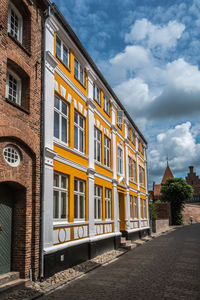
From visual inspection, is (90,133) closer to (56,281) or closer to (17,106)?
(17,106)

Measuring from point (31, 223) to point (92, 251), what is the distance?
5.30m

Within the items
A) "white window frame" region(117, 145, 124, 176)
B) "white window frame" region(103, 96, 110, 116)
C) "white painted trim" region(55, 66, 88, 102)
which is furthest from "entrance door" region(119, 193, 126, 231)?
"white painted trim" region(55, 66, 88, 102)

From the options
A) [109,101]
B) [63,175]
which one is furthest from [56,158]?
[109,101]

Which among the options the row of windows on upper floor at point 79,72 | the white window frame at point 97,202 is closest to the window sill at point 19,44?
the row of windows on upper floor at point 79,72

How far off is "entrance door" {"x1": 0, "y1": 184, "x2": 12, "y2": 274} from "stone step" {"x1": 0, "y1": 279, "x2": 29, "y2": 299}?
0.49m

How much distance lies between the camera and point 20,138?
9102 millimetres

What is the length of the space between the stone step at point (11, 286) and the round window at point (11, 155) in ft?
10.1

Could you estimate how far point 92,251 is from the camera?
13.9m

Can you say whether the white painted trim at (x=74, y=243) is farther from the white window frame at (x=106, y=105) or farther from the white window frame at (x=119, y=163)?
the white window frame at (x=106, y=105)

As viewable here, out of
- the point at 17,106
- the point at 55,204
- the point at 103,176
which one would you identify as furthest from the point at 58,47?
the point at 103,176

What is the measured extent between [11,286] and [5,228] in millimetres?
1585

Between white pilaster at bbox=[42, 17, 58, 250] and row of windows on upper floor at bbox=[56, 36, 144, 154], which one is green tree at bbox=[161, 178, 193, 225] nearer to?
row of windows on upper floor at bbox=[56, 36, 144, 154]

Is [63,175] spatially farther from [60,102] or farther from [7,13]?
[7,13]

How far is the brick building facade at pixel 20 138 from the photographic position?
343 inches
